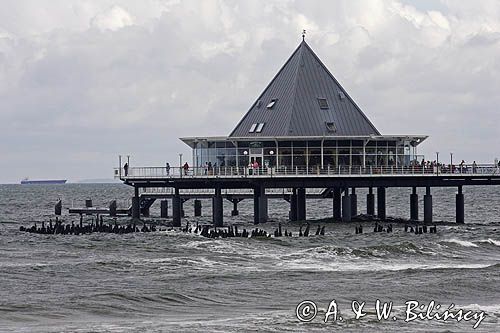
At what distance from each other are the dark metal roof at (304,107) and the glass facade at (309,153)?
133 centimetres

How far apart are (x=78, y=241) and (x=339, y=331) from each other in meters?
34.6

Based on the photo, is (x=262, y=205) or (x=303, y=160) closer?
(x=262, y=205)

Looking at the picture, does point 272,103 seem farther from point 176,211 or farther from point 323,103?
point 176,211

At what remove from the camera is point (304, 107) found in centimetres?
8312

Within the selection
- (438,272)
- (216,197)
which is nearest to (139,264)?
(438,272)

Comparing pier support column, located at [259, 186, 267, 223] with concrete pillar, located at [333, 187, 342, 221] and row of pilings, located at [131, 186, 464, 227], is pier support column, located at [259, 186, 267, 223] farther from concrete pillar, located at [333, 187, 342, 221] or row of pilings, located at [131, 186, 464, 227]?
concrete pillar, located at [333, 187, 342, 221]

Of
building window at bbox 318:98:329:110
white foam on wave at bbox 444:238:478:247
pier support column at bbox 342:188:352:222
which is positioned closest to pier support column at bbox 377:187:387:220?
pier support column at bbox 342:188:352:222

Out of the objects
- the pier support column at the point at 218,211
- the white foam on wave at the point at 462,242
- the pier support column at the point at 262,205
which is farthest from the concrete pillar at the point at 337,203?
the white foam on wave at the point at 462,242
